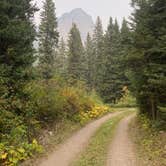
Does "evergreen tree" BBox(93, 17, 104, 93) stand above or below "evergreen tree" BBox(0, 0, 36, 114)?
above

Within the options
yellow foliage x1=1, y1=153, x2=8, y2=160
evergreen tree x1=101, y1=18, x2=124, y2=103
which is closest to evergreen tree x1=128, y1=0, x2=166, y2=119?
yellow foliage x1=1, y1=153, x2=8, y2=160

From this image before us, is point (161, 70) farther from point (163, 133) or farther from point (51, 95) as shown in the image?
point (51, 95)

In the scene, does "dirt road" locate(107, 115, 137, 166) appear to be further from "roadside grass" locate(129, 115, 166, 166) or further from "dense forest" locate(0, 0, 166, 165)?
"dense forest" locate(0, 0, 166, 165)

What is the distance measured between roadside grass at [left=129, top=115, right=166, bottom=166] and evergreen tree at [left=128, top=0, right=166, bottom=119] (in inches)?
55.2

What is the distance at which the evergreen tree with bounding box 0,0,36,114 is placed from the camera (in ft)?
44.0

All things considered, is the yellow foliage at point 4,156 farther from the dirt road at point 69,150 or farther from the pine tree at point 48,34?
the pine tree at point 48,34

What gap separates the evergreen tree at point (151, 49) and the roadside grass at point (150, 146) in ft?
4.60

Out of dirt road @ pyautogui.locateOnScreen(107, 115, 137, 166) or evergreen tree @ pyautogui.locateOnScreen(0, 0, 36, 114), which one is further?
evergreen tree @ pyautogui.locateOnScreen(0, 0, 36, 114)

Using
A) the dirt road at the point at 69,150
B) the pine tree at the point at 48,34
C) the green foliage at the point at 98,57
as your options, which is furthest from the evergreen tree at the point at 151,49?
the green foliage at the point at 98,57

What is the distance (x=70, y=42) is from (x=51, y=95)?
115 feet

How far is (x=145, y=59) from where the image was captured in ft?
53.5

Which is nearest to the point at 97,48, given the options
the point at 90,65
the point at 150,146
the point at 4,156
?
the point at 90,65

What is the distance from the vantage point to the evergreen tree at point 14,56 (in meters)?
13.4

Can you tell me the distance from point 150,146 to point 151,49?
4.94 m
